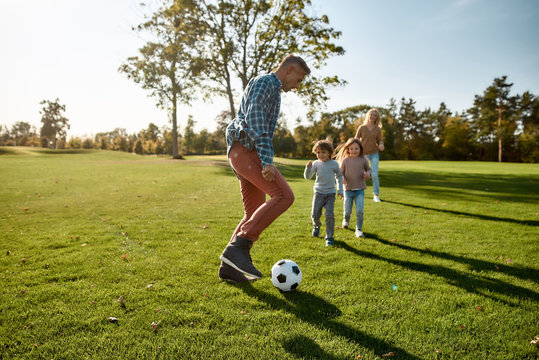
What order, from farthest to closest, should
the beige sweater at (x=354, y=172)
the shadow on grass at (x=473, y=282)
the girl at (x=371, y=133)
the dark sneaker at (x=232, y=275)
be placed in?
the girl at (x=371, y=133) → the beige sweater at (x=354, y=172) → the dark sneaker at (x=232, y=275) → the shadow on grass at (x=473, y=282)

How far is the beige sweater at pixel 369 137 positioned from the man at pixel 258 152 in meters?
5.86

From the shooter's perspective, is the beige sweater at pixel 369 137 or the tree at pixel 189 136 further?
the tree at pixel 189 136

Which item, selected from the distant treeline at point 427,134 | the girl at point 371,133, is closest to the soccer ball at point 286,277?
the girl at point 371,133

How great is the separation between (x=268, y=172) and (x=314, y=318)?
5.00ft

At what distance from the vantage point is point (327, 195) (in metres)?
5.17

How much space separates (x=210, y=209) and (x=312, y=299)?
552 cm

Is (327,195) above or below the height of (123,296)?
above

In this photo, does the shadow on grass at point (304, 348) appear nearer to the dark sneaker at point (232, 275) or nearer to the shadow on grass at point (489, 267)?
the dark sneaker at point (232, 275)

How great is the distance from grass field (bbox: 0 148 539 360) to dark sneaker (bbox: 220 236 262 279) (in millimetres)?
239

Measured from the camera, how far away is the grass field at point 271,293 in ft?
7.80


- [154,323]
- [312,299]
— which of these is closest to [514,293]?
[312,299]

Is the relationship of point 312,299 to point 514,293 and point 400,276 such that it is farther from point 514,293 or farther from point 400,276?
point 514,293

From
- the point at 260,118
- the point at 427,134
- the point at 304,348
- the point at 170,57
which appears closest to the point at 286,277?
the point at 304,348

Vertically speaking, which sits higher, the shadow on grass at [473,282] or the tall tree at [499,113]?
the tall tree at [499,113]
